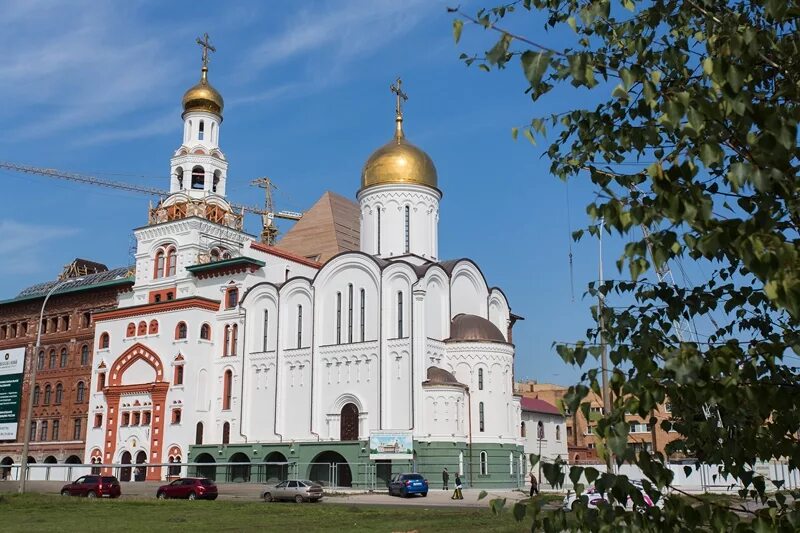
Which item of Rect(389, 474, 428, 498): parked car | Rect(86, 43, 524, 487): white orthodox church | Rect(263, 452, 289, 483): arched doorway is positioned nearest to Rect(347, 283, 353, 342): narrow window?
Rect(86, 43, 524, 487): white orthodox church

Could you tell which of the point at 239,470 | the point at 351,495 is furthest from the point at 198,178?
the point at 351,495

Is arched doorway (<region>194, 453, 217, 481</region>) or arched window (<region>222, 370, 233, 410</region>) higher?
arched window (<region>222, 370, 233, 410</region>)

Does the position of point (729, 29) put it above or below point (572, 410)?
above

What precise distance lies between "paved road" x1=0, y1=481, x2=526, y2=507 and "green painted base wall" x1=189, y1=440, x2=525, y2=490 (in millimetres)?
1328

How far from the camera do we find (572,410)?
4.14 meters

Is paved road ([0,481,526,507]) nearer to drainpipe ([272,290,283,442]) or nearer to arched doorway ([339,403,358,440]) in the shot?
drainpipe ([272,290,283,442])

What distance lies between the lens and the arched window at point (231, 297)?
46.2m

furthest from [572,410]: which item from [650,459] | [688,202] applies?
[688,202]

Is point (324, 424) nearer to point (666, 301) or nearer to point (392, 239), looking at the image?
point (392, 239)

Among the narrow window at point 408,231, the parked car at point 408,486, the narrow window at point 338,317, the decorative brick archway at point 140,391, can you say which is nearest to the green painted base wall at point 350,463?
the decorative brick archway at point 140,391

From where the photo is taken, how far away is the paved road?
29.3 metres

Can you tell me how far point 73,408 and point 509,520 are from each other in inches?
1560

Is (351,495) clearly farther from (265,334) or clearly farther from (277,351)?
(265,334)

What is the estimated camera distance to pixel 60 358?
54.1m
